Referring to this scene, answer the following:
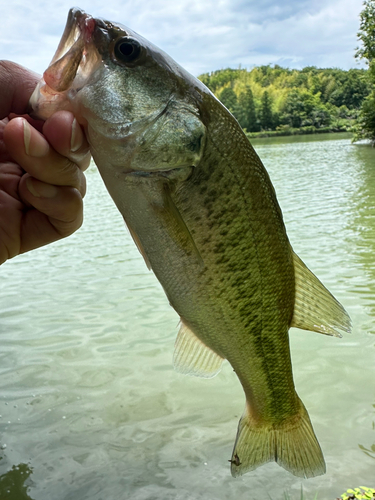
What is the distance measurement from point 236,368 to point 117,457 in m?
2.61

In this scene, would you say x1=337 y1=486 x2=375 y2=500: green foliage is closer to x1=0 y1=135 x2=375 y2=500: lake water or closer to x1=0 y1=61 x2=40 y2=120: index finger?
x1=0 y1=135 x2=375 y2=500: lake water

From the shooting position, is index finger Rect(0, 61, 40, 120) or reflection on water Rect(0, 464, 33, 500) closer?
index finger Rect(0, 61, 40, 120)

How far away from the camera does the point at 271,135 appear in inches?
3932

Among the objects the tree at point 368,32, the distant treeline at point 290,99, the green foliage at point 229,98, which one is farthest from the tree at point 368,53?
the green foliage at point 229,98

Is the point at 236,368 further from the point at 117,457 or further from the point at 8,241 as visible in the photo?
the point at 117,457

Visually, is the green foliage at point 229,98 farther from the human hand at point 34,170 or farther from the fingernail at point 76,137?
the fingernail at point 76,137

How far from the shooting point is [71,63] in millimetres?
1627

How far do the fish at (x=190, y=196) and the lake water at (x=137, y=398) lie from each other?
2.00m

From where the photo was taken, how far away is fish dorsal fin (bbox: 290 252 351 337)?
2180 millimetres

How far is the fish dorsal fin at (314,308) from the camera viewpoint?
218cm

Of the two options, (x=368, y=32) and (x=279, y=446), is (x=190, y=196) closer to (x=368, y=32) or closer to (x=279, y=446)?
(x=279, y=446)

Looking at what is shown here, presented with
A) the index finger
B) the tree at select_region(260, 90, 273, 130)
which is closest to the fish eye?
the index finger

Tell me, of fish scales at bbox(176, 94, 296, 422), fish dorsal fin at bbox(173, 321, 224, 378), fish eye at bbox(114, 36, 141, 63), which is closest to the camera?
fish eye at bbox(114, 36, 141, 63)

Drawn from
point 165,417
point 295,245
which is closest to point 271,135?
point 295,245
